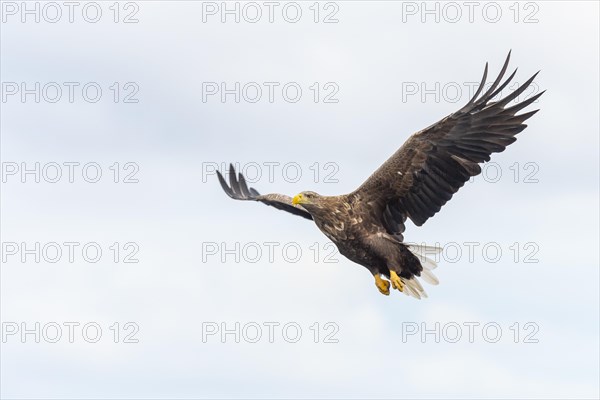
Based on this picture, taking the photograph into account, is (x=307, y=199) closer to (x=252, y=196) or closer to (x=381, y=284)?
(x=381, y=284)

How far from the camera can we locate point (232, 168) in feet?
85.4

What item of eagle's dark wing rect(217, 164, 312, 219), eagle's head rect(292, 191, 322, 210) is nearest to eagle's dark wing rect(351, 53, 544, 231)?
eagle's head rect(292, 191, 322, 210)

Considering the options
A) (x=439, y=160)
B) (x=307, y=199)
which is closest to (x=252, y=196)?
(x=307, y=199)

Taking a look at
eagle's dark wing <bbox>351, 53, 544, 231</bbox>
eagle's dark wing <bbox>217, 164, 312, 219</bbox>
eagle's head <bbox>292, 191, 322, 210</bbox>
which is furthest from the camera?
eagle's dark wing <bbox>217, 164, 312, 219</bbox>

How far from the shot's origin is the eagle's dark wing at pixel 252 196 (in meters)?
23.2

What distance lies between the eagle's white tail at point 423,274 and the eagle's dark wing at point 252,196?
1856 mm

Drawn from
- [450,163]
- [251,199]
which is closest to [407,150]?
[450,163]

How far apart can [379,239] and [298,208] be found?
8.28 ft

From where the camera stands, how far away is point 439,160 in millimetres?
20672

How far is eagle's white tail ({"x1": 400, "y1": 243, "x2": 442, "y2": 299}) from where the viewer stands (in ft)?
71.5

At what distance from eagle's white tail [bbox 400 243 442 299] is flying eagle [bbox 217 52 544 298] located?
1.65ft

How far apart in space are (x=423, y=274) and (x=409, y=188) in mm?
1596

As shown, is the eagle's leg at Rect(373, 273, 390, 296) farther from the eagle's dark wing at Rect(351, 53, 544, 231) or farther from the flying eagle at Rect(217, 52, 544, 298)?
the eagle's dark wing at Rect(351, 53, 544, 231)

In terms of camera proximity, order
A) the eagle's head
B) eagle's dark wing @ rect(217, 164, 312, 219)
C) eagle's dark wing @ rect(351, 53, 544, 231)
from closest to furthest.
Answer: eagle's dark wing @ rect(351, 53, 544, 231)
the eagle's head
eagle's dark wing @ rect(217, 164, 312, 219)
